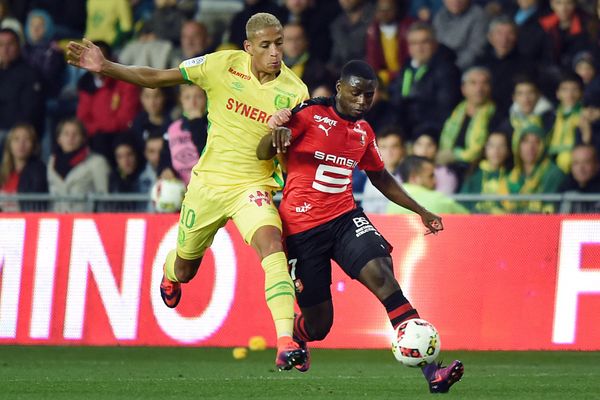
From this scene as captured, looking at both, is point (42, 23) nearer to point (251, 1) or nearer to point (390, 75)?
point (251, 1)

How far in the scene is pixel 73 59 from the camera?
9.89 metres

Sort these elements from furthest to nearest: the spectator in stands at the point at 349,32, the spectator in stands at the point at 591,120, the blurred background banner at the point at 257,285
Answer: the spectator in stands at the point at 349,32 → the spectator in stands at the point at 591,120 → the blurred background banner at the point at 257,285

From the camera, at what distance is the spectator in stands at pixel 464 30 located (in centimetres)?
1708

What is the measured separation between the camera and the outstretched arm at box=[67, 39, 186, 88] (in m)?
9.85

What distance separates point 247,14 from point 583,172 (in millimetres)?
5607

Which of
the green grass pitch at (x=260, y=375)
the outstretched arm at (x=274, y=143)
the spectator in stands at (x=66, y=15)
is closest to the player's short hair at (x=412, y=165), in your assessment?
the green grass pitch at (x=260, y=375)

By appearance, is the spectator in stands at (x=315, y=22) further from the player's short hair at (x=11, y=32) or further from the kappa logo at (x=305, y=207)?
the kappa logo at (x=305, y=207)

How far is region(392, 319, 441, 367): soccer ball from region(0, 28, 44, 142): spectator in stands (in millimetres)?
10644

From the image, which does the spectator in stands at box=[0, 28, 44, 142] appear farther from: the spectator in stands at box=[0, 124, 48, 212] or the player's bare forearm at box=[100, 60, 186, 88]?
the player's bare forearm at box=[100, 60, 186, 88]

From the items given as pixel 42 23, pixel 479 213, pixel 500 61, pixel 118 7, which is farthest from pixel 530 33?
pixel 42 23

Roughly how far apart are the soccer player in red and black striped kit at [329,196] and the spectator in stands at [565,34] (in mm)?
6937

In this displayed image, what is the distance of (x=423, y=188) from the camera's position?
46.5ft

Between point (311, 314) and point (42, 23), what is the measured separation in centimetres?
1101

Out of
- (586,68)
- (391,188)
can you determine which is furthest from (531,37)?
(391,188)
